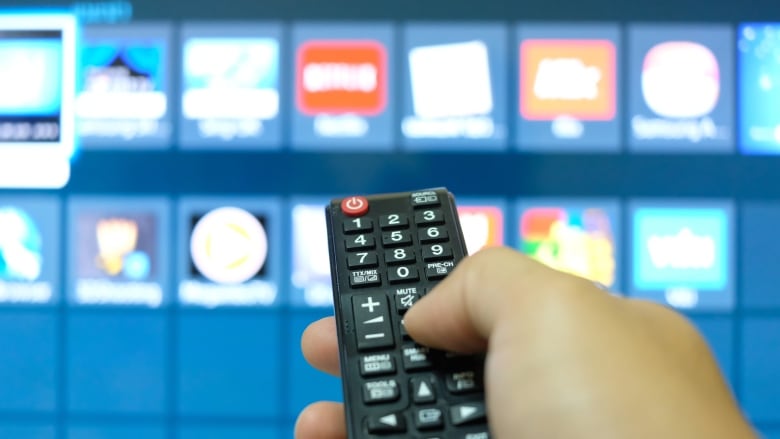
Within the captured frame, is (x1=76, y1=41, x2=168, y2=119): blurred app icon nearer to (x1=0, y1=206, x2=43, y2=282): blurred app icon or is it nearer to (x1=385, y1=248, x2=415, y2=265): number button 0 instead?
(x1=0, y1=206, x2=43, y2=282): blurred app icon

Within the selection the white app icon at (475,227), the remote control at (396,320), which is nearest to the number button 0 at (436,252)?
the remote control at (396,320)


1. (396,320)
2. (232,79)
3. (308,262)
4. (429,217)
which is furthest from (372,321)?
(232,79)

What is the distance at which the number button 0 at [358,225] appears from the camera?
0.61 metres

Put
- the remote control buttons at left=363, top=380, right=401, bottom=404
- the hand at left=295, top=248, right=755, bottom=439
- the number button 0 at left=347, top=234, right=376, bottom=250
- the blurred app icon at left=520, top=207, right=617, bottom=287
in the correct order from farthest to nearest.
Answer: the blurred app icon at left=520, top=207, right=617, bottom=287, the number button 0 at left=347, top=234, right=376, bottom=250, the remote control buttons at left=363, top=380, right=401, bottom=404, the hand at left=295, top=248, right=755, bottom=439

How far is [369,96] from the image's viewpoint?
102cm

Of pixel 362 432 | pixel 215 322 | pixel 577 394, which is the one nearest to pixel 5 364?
pixel 215 322

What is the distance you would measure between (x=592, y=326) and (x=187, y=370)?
755mm

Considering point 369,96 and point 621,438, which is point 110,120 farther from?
point 621,438

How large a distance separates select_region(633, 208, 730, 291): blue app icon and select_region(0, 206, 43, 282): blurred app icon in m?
0.89

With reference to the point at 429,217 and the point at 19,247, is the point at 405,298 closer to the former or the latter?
the point at 429,217

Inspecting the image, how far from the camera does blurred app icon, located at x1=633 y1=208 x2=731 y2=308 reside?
3.32ft

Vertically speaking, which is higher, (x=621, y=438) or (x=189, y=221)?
(x=189, y=221)

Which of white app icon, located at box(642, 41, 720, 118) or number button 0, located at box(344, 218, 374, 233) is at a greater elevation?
white app icon, located at box(642, 41, 720, 118)

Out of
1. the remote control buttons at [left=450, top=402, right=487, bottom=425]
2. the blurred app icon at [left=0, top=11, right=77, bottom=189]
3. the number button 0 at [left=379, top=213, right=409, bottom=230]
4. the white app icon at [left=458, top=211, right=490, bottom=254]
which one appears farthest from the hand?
the blurred app icon at [left=0, top=11, right=77, bottom=189]
